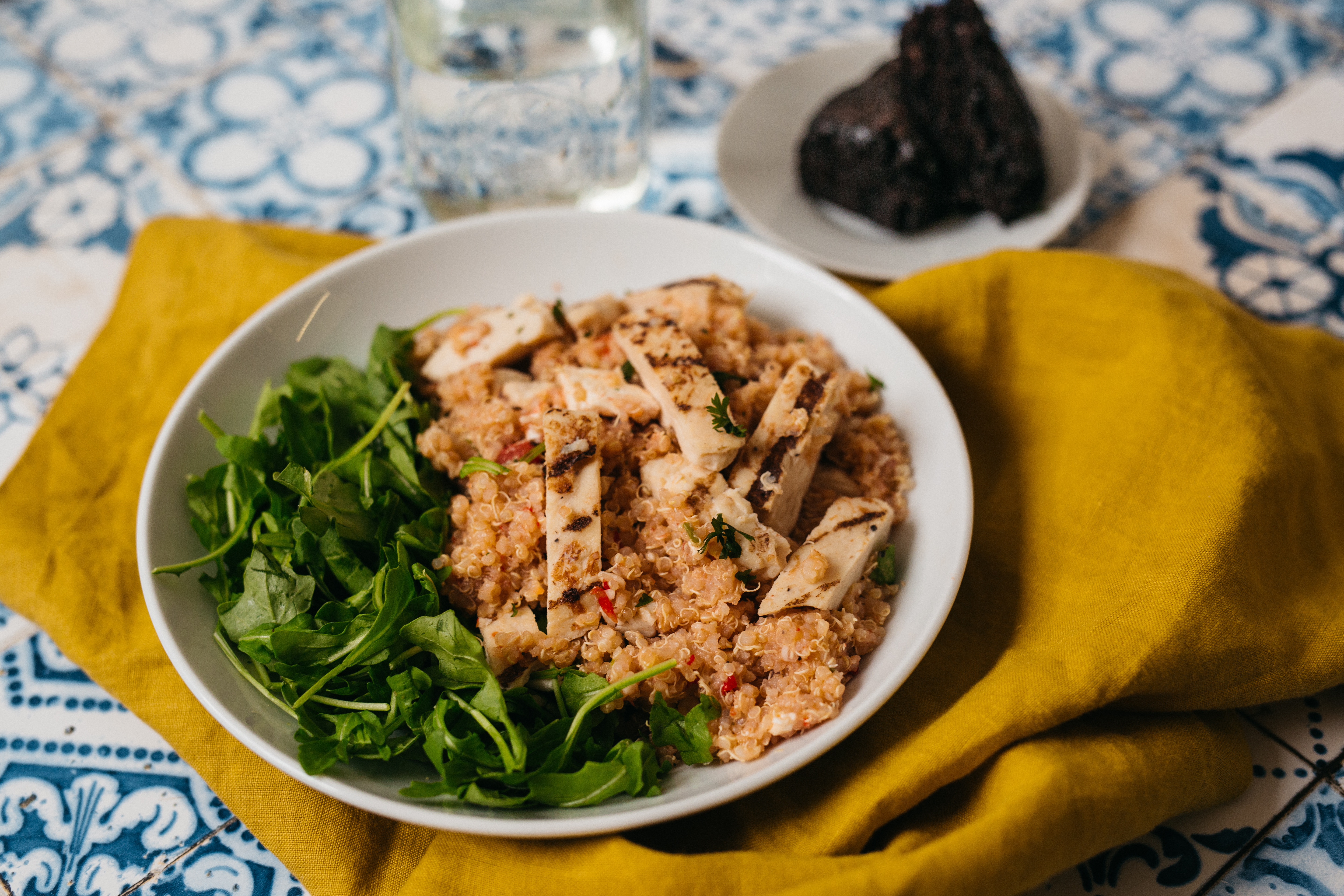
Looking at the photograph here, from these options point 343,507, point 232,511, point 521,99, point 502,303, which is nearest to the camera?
point 343,507

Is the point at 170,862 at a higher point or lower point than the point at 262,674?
lower

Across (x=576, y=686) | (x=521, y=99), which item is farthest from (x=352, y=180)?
(x=576, y=686)

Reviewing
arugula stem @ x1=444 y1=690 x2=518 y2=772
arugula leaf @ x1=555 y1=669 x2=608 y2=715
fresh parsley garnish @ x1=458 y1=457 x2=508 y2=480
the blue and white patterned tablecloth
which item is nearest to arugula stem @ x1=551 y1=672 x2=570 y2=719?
arugula leaf @ x1=555 y1=669 x2=608 y2=715

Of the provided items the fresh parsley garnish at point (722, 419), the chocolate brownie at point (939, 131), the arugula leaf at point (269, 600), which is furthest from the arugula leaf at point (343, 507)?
the chocolate brownie at point (939, 131)

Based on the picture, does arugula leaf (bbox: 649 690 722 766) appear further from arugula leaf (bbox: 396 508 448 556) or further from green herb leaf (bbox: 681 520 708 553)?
arugula leaf (bbox: 396 508 448 556)

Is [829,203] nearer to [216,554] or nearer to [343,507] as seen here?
[343,507]

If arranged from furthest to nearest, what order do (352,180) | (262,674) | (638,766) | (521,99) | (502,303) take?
(352,180) → (521,99) → (502,303) → (262,674) → (638,766)

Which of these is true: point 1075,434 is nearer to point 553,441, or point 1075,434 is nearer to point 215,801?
point 553,441

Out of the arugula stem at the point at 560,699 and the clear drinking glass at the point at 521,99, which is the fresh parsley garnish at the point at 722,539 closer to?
the arugula stem at the point at 560,699
